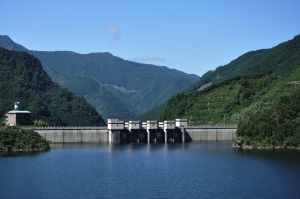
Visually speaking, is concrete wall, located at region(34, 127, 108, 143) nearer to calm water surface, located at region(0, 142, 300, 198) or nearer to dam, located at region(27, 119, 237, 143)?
dam, located at region(27, 119, 237, 143)

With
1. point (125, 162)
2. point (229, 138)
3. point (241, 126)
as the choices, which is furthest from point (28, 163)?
point (229, 138)

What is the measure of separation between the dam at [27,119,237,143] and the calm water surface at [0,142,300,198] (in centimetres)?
3134

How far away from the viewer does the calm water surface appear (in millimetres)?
68688

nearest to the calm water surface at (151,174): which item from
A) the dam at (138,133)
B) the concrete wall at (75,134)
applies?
the concrete wall at (75,134)

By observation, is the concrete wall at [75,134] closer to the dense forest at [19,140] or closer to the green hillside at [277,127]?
the dense forest at [19,140]

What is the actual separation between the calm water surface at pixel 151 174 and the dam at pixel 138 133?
31340 millimetres

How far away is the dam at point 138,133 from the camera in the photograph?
479 ft

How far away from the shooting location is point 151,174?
83.4m

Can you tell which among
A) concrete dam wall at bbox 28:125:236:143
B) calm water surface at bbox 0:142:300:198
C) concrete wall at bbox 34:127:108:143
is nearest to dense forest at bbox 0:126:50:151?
calm water surface at bbox 0:142:300:198

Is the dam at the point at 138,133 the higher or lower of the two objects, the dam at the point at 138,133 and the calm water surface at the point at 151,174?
the higher

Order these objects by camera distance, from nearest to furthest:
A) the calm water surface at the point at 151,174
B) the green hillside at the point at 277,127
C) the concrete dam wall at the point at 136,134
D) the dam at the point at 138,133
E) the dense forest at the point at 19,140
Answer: the calm water surface at the point at 151,174 < the dense forest at the point at 19,140 < the green hillside at the point at 277,127 < the concrete dam wall at the point at 136,134 < the dam at the point at 138,133

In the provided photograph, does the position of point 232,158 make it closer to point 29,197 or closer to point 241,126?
point 241,126

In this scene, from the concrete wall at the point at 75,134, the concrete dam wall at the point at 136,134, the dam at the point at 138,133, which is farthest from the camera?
the dam at the point at 138,133

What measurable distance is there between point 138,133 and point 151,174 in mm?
71543
